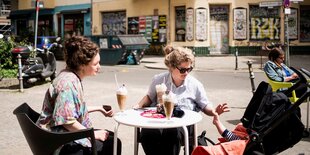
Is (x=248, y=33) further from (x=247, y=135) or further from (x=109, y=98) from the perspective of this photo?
(x=247, y=135)

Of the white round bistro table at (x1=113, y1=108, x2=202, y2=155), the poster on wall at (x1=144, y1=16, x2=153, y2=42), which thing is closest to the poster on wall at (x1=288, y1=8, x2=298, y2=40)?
the poster on wall at (x1=144, y1=16, x2=153, y2=42)

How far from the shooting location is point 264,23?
85.2 ft

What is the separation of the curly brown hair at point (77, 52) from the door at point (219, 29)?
2274cm

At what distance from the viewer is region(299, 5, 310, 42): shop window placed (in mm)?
26781

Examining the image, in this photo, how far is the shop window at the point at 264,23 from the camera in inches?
1021

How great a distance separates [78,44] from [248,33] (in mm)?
23524

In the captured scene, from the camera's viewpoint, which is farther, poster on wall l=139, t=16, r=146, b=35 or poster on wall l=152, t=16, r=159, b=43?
poster on wall l=139, t=16, r=146, b=35

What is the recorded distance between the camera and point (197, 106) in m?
4.42

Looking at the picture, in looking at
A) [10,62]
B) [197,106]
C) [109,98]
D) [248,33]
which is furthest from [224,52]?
[197,106]

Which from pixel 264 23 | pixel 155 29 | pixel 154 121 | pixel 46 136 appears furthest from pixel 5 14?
pixel 46 136

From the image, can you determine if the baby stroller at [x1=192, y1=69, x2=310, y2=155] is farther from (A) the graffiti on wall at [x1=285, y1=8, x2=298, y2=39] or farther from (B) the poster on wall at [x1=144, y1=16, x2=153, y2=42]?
(A) the graffiti on wall at [x1=285, y1=8, x2=298, y2=39]

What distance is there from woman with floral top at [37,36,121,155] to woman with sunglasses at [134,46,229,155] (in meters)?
0.61

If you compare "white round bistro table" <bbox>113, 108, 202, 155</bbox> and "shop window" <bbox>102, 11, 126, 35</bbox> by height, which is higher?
"shop window" <bbox>102, 11, 126, 35</bbox>

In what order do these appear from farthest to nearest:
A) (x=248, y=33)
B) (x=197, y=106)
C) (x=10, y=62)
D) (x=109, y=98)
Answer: (x=248, y=33)
(x=10, y=62)
(x=109, y=98)
(x=197, y=106)
